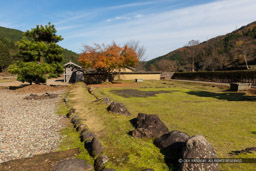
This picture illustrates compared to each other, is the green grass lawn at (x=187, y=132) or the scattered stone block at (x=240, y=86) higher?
the scattered stone block at (x=240, y=86)

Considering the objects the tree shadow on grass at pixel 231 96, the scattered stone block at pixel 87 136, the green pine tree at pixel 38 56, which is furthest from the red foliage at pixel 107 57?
the scattered stone block at pixel 87 136

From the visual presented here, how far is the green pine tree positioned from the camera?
19031mm

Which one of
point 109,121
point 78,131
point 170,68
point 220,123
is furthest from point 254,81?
point 170,68

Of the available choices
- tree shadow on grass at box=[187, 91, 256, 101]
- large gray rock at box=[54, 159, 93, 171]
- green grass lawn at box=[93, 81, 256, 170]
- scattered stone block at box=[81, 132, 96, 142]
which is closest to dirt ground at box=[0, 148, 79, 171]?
large gray rock at box=[54, 159, 93, 171]

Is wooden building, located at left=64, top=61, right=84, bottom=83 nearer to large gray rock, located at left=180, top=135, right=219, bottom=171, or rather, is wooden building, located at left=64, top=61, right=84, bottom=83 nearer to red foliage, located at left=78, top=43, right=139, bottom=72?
red foliage, located at left=78, top=43, right=139, bottom=72

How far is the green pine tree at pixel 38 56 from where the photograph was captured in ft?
62.4

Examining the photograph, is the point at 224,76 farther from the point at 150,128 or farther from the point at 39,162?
the point at 39,162

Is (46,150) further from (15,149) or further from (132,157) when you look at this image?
(132,157)

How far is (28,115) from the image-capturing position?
8836mm

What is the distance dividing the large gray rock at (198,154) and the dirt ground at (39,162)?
324 cm

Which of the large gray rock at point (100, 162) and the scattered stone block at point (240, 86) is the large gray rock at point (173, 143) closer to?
the large gray rock at point (100, 162)

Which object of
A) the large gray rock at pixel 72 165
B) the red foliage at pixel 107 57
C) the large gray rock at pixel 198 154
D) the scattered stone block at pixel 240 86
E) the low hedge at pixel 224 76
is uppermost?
the red foliage at pixel 107 57

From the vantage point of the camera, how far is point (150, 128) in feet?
17.4

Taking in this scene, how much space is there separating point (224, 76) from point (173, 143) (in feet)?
101
